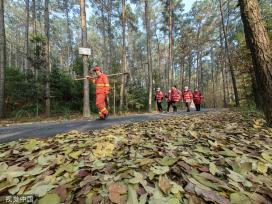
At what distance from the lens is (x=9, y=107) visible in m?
18.4

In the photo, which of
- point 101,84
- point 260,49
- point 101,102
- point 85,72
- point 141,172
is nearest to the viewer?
point 141,172

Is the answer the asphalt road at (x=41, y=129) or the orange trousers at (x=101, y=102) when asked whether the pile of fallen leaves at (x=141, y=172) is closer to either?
the asphalt road at (x=41, y=129)

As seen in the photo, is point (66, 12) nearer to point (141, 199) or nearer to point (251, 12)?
point (251, 12)

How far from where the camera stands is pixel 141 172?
266cm

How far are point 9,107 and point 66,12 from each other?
23.5 meters

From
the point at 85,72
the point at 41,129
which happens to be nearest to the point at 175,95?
the point at 85,72

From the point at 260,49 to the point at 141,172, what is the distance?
195 inches

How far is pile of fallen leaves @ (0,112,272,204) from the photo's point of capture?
7.35 feet

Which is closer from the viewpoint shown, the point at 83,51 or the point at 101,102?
the point at 101,102

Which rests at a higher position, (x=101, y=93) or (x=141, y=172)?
(x=101, y=93)

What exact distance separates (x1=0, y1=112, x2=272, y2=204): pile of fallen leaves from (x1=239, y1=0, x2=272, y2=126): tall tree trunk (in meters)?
2.53

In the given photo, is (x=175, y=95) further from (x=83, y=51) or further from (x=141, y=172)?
(x=141, y=172)

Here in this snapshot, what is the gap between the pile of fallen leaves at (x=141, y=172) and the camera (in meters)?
2.24

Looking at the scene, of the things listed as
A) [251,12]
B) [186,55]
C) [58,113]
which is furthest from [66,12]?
[251,12]
